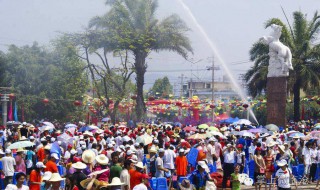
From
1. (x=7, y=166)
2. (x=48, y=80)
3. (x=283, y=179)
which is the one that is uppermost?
(x=48, y=80)

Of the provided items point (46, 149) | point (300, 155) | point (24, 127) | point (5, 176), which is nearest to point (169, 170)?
point (46, 149)

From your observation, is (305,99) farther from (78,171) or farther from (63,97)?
(78,171)

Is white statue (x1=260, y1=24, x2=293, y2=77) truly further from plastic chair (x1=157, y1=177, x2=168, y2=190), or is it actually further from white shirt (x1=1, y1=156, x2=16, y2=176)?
white shirt (x1=1, y1=156, x2=16, y2=176)

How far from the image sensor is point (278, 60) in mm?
26688

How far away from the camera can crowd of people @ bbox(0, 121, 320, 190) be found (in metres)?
11.8

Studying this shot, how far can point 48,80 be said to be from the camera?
41250 millimetres

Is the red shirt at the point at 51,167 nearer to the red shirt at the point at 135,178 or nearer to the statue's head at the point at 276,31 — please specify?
the red shirt at the point at 135,178

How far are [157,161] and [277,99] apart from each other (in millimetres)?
14015

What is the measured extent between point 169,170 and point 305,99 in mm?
30340

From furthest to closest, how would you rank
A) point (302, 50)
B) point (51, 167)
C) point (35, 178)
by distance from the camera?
point (302, 50) < point (51, 167) < point (35, 178)

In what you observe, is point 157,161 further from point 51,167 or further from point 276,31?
point 276,31

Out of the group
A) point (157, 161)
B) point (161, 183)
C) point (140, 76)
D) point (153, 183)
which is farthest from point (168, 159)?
point (140, 76)

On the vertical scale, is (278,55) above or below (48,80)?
above

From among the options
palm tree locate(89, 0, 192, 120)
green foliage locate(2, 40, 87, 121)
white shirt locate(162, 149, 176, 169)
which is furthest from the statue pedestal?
green foliage locate(2, 40, 87, 121)
